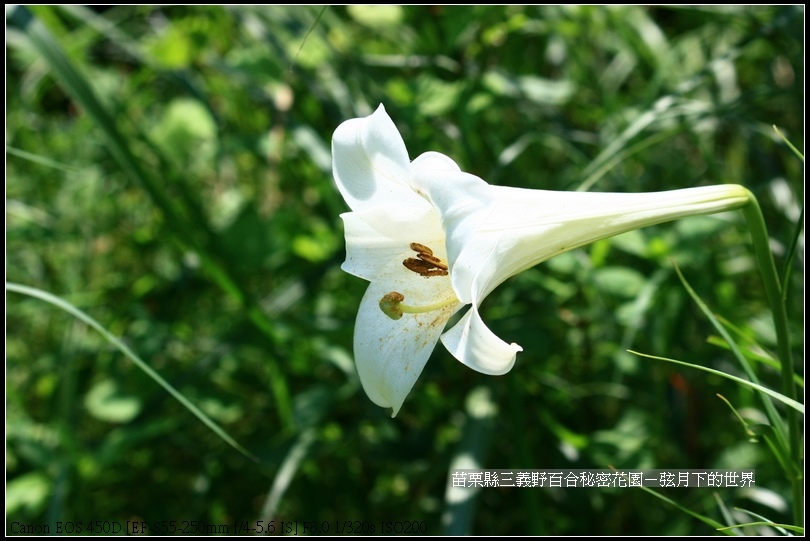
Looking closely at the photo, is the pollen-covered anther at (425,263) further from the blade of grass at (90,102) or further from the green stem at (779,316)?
the blade of grass at (90,102)

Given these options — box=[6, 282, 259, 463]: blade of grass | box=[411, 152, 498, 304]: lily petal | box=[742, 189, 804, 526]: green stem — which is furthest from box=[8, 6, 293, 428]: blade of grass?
box=[742, 189, 804, 526]: green stem

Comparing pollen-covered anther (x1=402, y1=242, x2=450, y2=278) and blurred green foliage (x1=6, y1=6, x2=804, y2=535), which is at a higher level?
pollen-covered anther (x1=402, y1=242, x2=450, y2=278)

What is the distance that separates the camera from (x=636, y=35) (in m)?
1.74

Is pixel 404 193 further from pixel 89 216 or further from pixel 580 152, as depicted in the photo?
pixel 89 216

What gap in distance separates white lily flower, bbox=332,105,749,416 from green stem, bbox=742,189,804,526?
29mm

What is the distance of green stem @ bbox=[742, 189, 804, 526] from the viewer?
761 millimetres

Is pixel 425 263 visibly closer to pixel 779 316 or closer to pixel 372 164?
pixel 372 164

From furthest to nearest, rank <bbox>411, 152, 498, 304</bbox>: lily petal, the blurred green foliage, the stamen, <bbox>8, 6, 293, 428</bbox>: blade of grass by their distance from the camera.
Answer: the blurred green foliage < <bbox>8, 6, 293, 428</bbox>: blade of grass < the stamen < <bbox>411, 152, 498, 304</bbox>: lily petal

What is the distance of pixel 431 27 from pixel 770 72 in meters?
0.75

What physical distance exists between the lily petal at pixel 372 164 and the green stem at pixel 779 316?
1.07 ft

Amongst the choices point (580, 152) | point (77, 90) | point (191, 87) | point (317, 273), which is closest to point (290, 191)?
point (191, 87)

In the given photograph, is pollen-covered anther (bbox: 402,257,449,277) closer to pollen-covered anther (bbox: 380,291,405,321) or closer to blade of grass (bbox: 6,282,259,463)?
pollen-covered anther (bbox: 380,291,405,321)

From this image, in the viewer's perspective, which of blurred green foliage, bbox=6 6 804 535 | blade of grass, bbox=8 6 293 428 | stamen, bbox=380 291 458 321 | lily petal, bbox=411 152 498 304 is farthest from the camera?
blurred green foliage, bbox=6 6 804 535

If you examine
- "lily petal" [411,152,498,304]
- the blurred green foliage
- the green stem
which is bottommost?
the blurred green foliage
